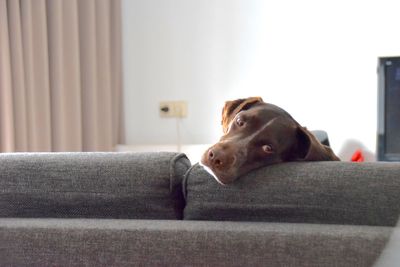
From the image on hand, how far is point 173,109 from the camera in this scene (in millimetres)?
3559

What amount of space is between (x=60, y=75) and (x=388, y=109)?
1.78 metres

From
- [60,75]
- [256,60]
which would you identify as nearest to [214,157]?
[60,75]

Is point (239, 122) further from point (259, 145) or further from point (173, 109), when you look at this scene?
point (173, 109)

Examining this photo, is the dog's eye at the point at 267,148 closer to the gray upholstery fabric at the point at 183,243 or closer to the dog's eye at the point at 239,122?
the dog's eye at the point at 239,122

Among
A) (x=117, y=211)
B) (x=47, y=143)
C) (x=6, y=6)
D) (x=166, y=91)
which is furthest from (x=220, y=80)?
(x=117, y=211)

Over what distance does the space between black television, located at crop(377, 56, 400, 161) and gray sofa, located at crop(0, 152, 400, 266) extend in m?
1.85

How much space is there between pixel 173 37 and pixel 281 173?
264 cm

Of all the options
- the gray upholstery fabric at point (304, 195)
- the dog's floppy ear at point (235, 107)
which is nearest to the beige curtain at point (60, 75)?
the dog's floppy ear at point (235, 107)

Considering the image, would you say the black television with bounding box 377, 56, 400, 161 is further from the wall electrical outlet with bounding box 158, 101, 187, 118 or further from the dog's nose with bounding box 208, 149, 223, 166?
the dog's nose with bounding box 208, 149, 223, 166

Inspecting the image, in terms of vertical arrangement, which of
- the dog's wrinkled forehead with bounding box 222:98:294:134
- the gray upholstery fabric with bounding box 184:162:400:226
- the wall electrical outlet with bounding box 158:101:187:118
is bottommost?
the wall electrical outlet with bounding box 158:101:187:118

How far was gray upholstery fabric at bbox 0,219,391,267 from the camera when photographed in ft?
2.98

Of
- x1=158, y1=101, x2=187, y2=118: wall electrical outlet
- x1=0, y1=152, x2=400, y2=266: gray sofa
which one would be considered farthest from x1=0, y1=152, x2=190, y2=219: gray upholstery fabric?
x1=158, y1=101, x2=187, y2=118: wall electrical outlet

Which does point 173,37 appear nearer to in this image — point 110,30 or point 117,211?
point 110,30

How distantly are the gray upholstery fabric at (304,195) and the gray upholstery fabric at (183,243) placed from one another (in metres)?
0.04
